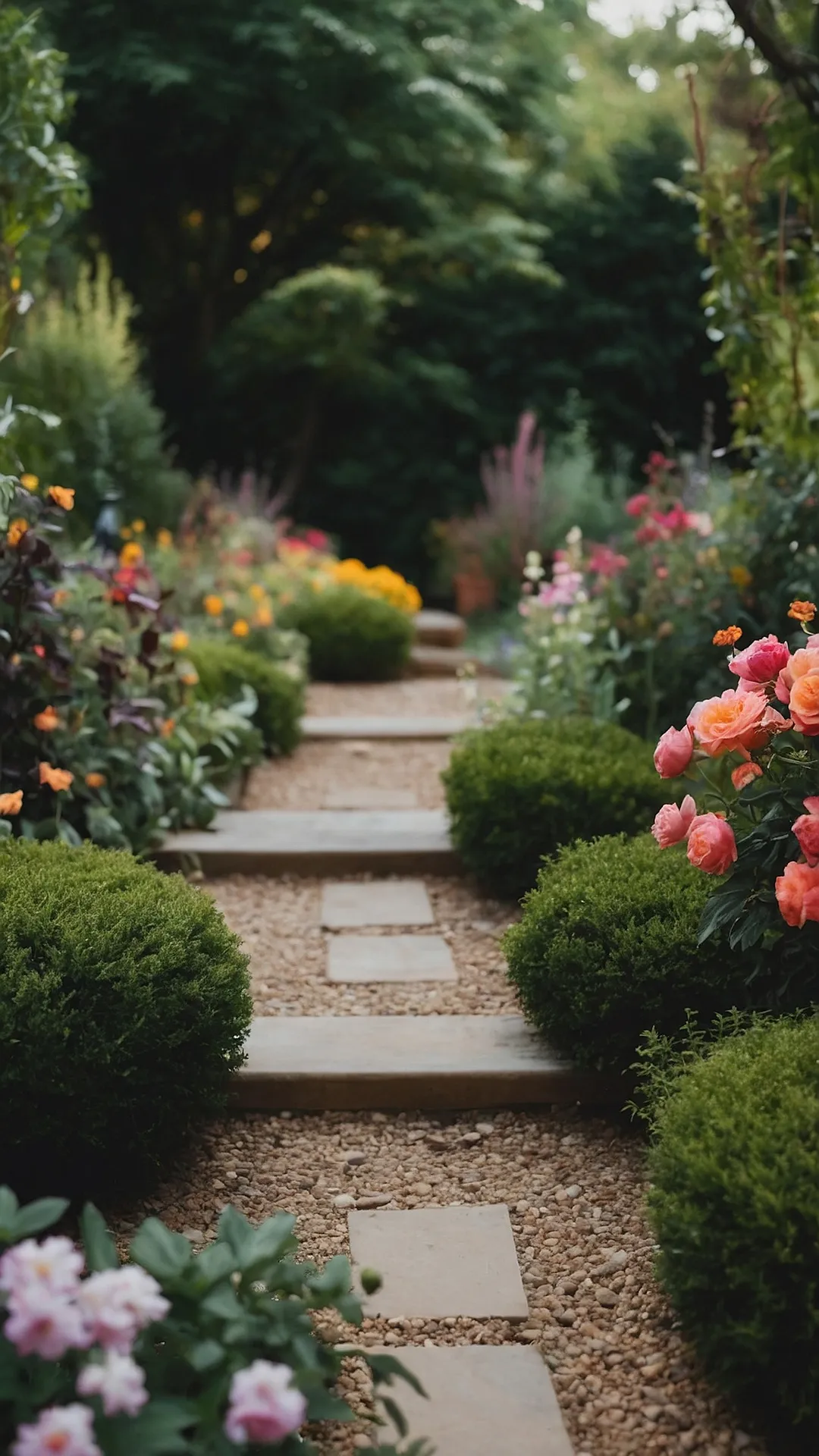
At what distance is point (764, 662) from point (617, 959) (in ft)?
2.02

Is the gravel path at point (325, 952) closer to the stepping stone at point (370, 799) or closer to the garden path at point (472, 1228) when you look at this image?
the garden path at point (472, 1228)

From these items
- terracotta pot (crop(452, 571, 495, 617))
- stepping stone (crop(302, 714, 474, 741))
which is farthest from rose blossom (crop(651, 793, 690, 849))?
terracotta pot (crop(452, 571, 495, 617))

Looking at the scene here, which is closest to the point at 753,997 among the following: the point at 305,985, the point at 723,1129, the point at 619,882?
the point at 619,882

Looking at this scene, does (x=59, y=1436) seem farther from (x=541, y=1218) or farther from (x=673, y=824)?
(x=673, y=824)

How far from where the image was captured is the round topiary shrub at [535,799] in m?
3.32

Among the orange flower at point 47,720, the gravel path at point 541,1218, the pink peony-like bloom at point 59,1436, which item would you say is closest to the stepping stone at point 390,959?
the gravel path at point 541,1218

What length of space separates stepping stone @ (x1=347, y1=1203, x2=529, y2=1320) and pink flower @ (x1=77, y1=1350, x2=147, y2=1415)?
0.70 meters

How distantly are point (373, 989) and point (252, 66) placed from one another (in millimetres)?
8433

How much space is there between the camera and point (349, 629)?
6.82 metres

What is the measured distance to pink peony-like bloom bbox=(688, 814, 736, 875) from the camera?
82.3 inches

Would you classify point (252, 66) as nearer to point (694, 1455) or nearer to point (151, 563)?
point (151, 563)

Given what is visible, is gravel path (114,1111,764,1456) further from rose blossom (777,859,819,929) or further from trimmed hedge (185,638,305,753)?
trimmed hedge (185,638,305,753)

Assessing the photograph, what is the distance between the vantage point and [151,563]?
596 centimetres

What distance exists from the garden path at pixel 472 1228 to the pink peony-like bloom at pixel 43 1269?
490 mm
